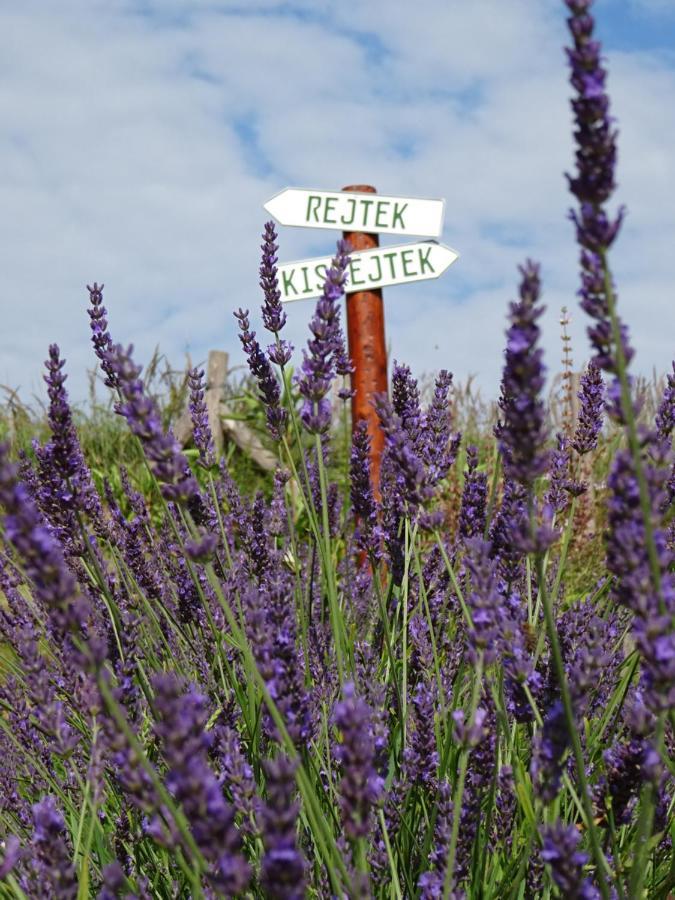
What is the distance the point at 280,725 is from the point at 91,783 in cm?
44

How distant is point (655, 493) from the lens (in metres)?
1.25

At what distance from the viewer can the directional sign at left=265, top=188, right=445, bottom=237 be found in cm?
536

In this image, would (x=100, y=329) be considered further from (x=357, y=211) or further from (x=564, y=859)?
(x=357, y=211)

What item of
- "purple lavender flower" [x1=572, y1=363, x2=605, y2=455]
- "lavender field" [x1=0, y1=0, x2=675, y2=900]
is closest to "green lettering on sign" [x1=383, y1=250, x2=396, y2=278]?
"lavender field" [x1=0, y1=0, x2=675, y2=900]

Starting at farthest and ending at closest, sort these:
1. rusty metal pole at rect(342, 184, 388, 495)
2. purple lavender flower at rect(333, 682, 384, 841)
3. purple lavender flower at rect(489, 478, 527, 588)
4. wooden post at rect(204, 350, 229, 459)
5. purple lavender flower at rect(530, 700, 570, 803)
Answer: wooden post at rect(204, 350, 229, 459)
rusty metal pole at rect(342, 184, 388, 495)
purple lavender flower at rect(489, 478, 527, 588)
purple lavender flower at rect(530, 700, 570, 803)
purple lavender flower at rect(333, 682, 384, 841)

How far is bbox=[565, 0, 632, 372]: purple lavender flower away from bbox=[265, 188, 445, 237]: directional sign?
4.24 metres

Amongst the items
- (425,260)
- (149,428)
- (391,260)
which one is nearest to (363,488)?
(149,428)

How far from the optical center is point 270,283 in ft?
8.14

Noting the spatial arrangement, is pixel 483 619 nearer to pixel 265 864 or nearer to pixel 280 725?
pixel 280 725

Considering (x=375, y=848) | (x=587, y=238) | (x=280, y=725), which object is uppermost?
(x=587, y=238)

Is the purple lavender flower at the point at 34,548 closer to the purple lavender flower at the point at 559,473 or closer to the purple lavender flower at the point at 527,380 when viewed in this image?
the purple lavender flower at the point at 527,380

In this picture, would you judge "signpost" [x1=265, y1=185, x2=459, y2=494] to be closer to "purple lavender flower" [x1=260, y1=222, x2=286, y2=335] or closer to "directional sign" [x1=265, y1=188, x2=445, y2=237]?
"directional sign" [x1=265, y1=188, x2=445, y2=237]

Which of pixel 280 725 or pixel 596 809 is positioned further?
pixel 596 809

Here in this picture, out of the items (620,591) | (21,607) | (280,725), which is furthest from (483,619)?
(21,607)
